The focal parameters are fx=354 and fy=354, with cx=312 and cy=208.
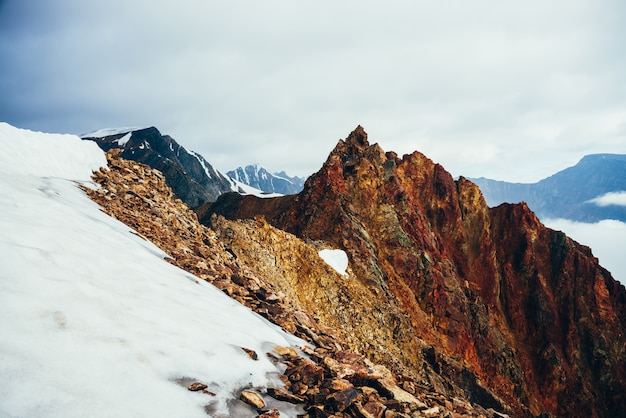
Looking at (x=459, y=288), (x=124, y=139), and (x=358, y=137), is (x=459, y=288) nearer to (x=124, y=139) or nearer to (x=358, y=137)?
(x=358, y=137)

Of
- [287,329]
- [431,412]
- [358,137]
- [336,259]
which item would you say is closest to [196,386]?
[431,412]

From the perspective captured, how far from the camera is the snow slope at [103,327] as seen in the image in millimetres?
5452

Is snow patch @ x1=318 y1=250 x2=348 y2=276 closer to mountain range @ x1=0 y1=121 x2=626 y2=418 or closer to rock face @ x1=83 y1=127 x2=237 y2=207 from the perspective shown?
mountain range @ x1=0 y1=121 x2=626 y2=418

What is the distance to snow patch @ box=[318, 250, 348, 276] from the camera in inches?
1408

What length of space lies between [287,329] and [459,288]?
5042cm

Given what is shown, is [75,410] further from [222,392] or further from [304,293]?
[304,293]

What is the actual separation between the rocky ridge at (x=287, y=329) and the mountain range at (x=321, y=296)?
0.07m

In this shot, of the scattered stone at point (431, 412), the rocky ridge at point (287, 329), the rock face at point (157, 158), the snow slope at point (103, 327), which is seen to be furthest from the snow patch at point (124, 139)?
the scattered stone at point (431, 412)

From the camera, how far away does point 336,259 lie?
37.2m

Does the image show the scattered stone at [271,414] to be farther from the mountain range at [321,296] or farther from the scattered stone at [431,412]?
the scattered stone at [431,412]

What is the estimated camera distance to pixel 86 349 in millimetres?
6199

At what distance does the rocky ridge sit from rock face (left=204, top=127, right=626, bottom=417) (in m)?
13.8

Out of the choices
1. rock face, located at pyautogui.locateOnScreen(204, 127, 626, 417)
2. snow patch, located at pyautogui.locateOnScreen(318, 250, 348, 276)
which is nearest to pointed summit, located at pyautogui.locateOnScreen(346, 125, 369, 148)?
rock face, located at pyautogui.locateOnScreen(204, 127, 626, 417)

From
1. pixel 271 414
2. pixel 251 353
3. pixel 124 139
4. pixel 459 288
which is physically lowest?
pixel 459 288
